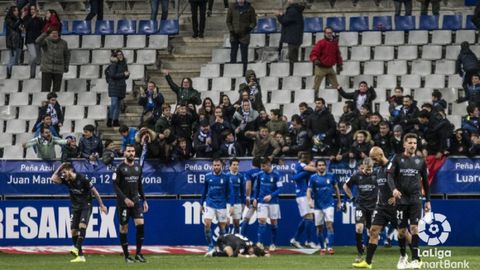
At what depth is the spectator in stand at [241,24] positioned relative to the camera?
36375 millimetres

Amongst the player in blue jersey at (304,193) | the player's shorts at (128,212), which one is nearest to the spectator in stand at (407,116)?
the player in blue jersey at (304,193)

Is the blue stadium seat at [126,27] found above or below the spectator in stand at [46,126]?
above

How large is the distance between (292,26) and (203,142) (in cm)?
509

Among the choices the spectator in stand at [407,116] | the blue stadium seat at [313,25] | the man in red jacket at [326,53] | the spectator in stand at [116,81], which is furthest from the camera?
the blue stadium seat at [313,25]

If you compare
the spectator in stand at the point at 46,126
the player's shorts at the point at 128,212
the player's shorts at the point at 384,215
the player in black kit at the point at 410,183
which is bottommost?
the player's shorts at the point at 128,212

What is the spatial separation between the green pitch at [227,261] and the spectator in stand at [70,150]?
2.78m

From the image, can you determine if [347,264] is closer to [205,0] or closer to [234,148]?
[234,148]

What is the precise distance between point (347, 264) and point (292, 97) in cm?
959

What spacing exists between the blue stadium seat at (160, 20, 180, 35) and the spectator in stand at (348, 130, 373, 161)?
9410mm

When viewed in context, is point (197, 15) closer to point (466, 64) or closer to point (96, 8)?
→ point (96, 8)

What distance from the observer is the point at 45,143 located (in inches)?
1289

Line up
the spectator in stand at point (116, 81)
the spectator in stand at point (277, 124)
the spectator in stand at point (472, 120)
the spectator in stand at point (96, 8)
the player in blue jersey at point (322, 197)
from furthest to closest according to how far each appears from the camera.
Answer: the spectator in stand at point (96, 8) < the spectator in stand at point (116, 81) < the spectator in stand at point (277, 124) < the spectator in stand at point (472, 120) < the player in blue jersey at point (322, 197)

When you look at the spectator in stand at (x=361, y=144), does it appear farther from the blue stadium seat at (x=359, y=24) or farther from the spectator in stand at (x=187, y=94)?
the blue stadium seat at (x=359, y=24)

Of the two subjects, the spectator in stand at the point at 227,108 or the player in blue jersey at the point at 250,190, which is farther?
the spectator in stand at the point at 227,108
